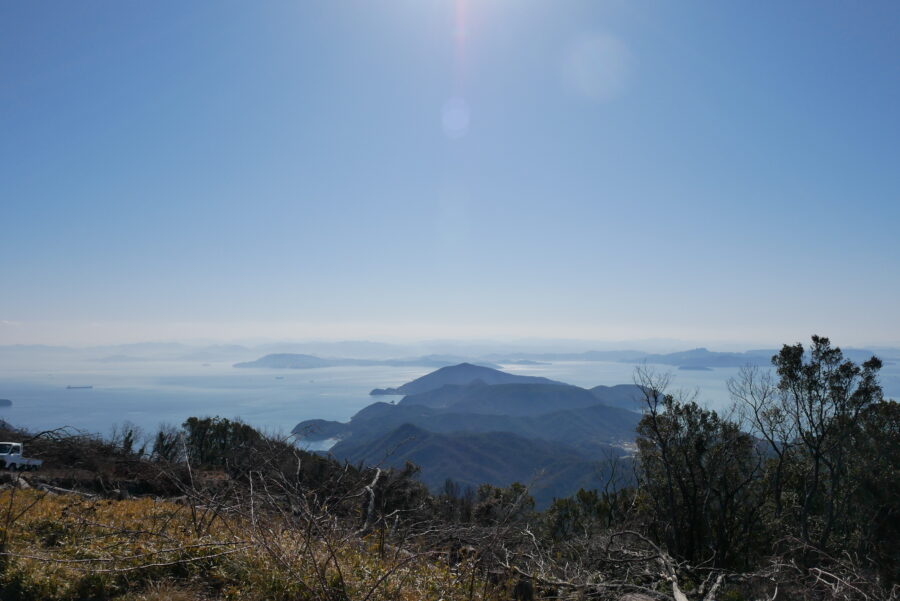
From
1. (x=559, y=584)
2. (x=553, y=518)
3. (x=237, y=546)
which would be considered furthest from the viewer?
(x=553, y=518)

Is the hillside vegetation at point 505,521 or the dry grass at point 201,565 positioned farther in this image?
the hillside vegetation at point 505,521

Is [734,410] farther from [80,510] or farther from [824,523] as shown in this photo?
[80,510]

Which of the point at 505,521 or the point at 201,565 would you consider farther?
the point at 505,521

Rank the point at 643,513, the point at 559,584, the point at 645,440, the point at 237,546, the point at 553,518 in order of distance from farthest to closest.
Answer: the point at 553,518 → the point at 645,440 → the point at 643,513 → the point at 559,584 → the point at 237,546

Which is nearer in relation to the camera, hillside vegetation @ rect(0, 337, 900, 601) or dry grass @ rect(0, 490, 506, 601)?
dry grass @ rect(0, 490, 506, 601)

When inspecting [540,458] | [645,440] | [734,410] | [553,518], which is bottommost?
[540,458]

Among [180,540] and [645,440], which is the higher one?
[180,540]

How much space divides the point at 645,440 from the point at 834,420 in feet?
27.1

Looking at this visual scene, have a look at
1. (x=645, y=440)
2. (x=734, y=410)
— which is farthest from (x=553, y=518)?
(x=734, y=410)

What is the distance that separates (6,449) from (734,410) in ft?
81.9

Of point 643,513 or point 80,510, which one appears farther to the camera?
point 643,513

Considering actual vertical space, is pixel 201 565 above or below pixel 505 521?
below

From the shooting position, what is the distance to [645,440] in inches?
690

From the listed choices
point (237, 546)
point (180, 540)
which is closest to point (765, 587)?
point (237, 546)
